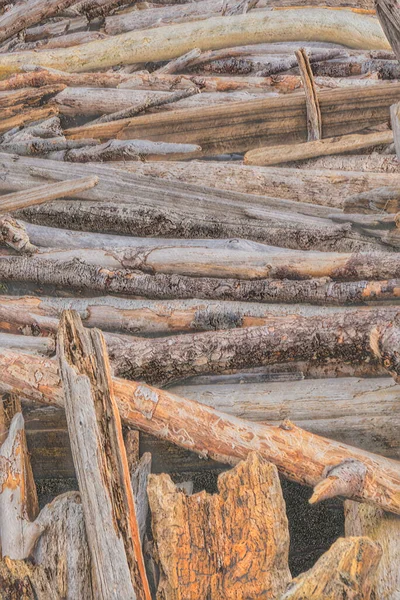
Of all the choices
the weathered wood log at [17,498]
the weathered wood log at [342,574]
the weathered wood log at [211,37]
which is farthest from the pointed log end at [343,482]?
the weathered wood log at [211,37]

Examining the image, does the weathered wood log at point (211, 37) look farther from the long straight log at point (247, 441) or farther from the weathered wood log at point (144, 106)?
the long straight log at point (247, 441)

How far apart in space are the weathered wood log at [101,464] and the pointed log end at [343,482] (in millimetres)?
785

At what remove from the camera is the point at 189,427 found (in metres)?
3.13

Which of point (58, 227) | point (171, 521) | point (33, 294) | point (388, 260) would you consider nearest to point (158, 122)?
point (58, 227)

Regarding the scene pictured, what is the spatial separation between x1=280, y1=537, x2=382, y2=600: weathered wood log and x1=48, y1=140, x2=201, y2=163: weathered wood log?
152 inches

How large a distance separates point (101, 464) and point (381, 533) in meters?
1.28

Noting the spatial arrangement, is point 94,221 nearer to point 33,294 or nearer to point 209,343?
point 33,294

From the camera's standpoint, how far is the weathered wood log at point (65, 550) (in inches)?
112

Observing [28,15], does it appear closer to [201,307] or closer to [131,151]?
[131,151]

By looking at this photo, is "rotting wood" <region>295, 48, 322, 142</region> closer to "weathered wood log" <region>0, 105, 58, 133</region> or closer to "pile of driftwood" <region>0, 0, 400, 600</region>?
"pile of driftwood" <region>0, 0, 400, 600</region>

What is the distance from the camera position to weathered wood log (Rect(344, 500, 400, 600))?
2.75 metres

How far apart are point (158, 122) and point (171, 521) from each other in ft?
12.6

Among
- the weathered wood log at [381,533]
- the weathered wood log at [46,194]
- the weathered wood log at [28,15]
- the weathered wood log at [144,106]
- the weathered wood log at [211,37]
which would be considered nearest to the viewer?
the weathered wood log at [381,533]

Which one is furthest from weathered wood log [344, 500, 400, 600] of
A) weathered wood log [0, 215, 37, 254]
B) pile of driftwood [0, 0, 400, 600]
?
weathered wood log [0, 215, 37, 254]
